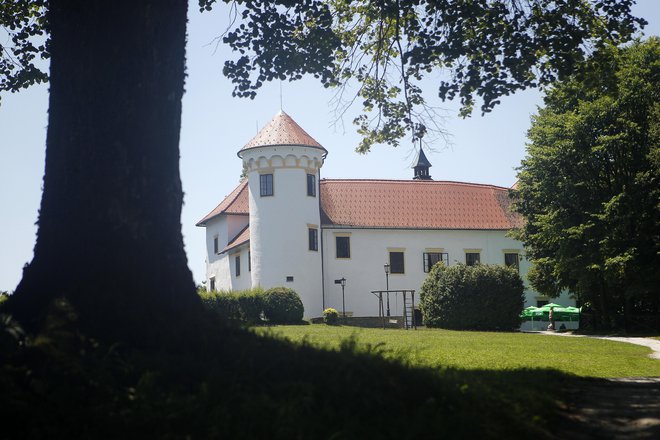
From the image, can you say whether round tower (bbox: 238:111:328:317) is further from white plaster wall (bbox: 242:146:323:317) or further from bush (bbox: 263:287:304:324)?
bush (bbox: 263:287:304:324)

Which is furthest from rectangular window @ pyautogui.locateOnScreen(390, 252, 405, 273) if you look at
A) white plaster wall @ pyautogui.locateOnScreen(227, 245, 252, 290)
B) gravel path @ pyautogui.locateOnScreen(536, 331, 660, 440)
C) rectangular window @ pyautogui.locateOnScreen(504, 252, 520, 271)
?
gravel path @ pyautogui.locateOnScreen(536, 331, 660, 440)

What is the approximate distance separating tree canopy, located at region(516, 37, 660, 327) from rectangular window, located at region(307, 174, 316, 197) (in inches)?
537

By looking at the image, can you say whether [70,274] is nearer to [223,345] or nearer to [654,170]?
[223,345]

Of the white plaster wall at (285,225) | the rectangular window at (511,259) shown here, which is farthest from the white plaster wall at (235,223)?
the rectangular window at (511,259)

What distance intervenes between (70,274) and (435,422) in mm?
3624

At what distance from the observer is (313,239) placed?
4669 cm

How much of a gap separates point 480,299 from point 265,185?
1654 cm

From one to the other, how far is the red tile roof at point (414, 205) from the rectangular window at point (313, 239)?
1.51 metres

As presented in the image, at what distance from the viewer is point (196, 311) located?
7316 mm

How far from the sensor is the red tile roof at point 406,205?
50219mm

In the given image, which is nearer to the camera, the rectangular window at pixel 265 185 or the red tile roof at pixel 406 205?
the rectangular window at pixel 265 185

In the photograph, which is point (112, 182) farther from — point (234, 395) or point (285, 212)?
point (285, 212)

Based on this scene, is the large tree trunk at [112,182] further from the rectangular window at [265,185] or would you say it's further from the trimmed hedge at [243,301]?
the rectangular window at [265,185]

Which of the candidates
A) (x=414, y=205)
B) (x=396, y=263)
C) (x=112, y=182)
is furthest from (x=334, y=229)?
(x=112, y=182)
